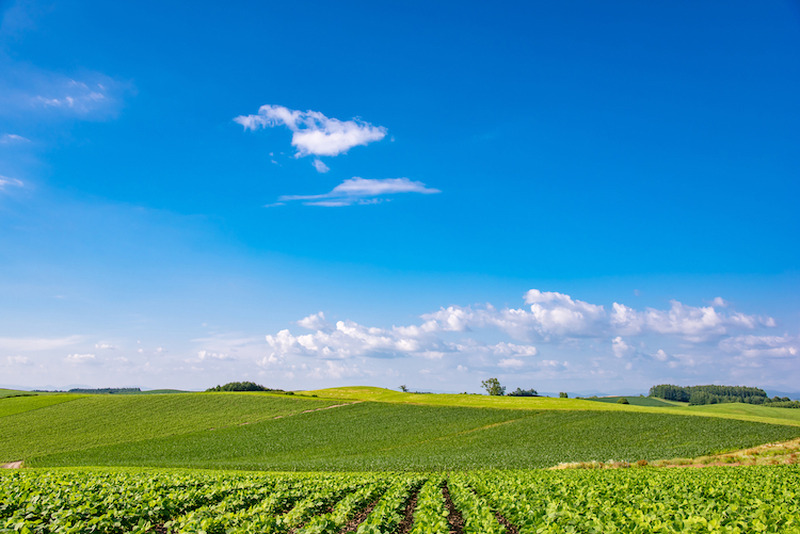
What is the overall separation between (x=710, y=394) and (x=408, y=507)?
20200cm

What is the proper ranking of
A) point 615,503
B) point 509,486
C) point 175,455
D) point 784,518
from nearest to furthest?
point 784,518
point 615,503
point 509,486
point 175,455

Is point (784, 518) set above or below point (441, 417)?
above

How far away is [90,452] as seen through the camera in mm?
48656

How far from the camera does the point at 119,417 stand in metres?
71.3

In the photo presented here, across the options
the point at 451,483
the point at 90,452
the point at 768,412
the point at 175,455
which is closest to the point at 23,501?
the point at 451,483

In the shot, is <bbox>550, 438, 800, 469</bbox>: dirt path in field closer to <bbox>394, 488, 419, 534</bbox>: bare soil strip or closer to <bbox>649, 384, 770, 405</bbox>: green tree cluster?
<bbox>394, 488, 419, 534</bbox>: bare soil strip

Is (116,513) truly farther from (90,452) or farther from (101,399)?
(101,399)

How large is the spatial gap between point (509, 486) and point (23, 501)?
18.0 meters

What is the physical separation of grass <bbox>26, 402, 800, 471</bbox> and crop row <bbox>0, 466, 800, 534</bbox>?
15808 mm

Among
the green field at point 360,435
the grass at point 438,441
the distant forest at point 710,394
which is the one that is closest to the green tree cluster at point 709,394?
the distant forest at point 710,394

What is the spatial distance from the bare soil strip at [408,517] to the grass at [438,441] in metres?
14.8

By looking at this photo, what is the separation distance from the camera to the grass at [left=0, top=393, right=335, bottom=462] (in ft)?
185

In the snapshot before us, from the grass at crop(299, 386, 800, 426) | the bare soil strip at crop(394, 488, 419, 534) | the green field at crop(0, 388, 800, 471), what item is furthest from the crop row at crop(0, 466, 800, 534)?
the grass at crop(299, 386, 800, 426)

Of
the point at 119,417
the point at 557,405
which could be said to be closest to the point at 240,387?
the point at 119,417
